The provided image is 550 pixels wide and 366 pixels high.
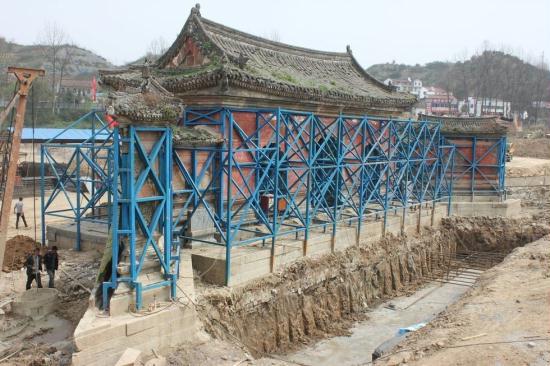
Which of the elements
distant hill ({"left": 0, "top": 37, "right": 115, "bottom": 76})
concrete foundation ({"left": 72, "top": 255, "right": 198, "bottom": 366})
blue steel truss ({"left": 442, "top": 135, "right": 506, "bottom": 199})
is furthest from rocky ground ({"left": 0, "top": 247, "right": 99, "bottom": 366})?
distant hill ({"left": 0, "top": 37, "right": 115, "bottom": 76})

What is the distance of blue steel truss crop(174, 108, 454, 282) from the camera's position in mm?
11844

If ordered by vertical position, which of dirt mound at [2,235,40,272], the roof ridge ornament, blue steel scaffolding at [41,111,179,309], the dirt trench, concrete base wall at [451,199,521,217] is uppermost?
the roof ridge ornament

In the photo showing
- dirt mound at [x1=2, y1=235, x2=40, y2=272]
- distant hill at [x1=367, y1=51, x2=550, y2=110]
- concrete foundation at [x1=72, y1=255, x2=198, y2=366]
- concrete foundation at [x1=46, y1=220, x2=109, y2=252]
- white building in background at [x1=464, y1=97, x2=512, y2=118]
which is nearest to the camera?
concrete foundation at [x1=72, y1=255, x2=198, y2=366]

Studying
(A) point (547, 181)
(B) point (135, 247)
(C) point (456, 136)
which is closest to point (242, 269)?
(B) point (135, 247)

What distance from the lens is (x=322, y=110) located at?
17.7 meters

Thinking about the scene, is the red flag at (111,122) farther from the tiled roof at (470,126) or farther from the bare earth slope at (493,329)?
the tiled roof at (470,126)

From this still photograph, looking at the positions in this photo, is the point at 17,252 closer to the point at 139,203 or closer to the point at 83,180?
the point at 83,180

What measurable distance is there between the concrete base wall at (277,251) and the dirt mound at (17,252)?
4676 mm

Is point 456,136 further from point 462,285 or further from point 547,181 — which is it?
point 547,181

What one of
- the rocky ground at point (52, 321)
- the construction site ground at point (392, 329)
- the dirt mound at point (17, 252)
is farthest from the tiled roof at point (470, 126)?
the dirt mound at point (17, 252)

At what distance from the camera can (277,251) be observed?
12672mm

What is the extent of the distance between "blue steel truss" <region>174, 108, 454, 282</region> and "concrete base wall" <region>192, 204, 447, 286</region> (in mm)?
248

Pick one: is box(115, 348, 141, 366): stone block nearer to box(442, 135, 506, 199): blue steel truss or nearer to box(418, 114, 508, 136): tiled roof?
box(418, 114, 508, 136): tiled roof

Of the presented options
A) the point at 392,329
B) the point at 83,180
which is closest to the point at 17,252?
the point at 83,180
